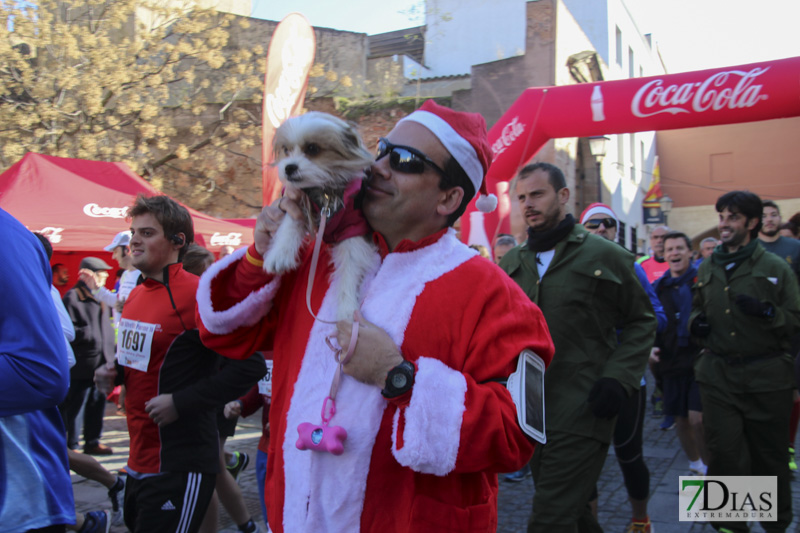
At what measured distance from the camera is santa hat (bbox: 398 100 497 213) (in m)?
1.77

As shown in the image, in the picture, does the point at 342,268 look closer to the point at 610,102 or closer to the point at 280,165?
the point at 280,165

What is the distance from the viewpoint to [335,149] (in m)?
1.64

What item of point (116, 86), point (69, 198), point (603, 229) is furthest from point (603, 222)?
point (116, 86)

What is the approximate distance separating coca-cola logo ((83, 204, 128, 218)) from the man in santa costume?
7.78m

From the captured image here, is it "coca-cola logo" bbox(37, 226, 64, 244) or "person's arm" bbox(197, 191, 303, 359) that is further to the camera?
"coca-cola logo" bbox(37, 226, 64, 244)

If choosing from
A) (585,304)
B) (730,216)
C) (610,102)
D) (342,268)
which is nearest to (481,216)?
(610,102)

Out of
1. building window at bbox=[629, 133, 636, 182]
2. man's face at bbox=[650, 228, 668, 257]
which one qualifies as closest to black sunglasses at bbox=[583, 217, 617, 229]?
man's face at bbox=[650, 228, 668, 257]

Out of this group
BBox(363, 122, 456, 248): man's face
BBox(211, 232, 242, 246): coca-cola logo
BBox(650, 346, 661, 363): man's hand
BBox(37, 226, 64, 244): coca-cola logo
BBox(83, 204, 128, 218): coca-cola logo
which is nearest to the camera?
BBox(363, 122, 456, 248): man's face

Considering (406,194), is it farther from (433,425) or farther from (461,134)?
(433,425)

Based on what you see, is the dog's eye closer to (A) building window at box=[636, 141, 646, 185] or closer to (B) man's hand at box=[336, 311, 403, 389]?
(B) man's hand at box=[336, 311, 403, 389]

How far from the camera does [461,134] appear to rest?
1.80 meters

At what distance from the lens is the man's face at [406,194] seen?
1.73 m

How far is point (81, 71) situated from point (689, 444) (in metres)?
14.1

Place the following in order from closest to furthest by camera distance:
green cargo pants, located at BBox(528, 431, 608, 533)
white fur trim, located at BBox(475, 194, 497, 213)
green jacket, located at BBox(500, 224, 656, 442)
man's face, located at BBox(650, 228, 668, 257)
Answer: white fur trim, located at BBox(475, 194, 497, 213) → green cargo pants, located at BBox(528, 431, 608, 533) → green jacket, located at BBox(500, 224, 656, 442) → man's face, located at BBox(650, 228, 668, 257)
